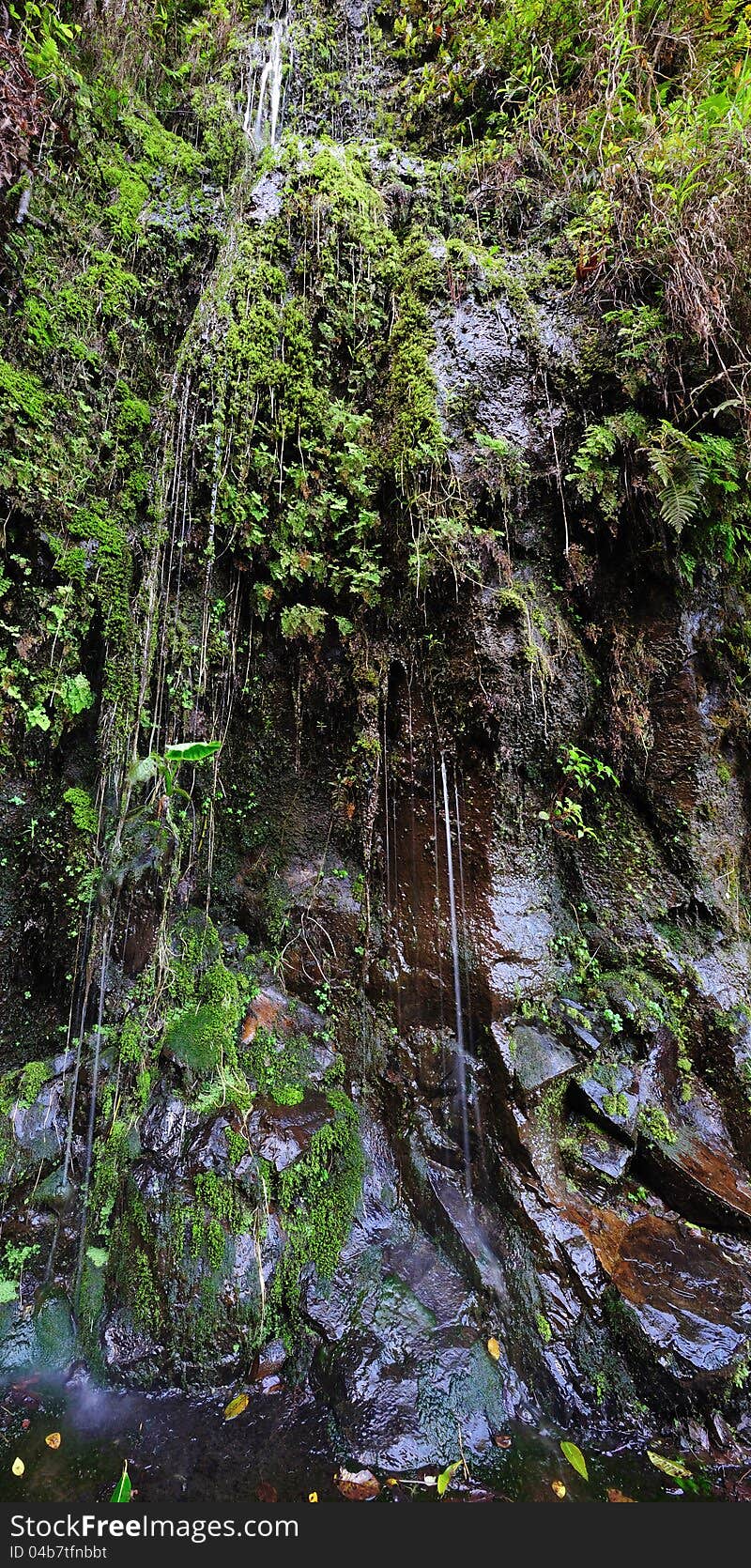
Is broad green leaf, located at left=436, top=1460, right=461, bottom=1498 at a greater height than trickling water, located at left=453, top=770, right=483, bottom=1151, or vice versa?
trickling water, located at left=453, top=770, right=483, bottom=1151

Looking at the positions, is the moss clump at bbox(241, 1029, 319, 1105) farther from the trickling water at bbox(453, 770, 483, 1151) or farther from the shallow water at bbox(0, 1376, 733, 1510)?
the shallow water at bbox(0, 1376, 733, 1510)

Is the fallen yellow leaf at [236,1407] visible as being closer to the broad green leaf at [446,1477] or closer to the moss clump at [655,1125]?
the broad green leaf at [446,1477]

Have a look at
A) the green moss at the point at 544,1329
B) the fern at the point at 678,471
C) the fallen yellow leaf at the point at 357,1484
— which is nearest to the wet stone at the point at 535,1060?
the green moss at the point at 544,1329

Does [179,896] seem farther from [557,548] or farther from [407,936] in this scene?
[557,548]

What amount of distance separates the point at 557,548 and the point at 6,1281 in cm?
600

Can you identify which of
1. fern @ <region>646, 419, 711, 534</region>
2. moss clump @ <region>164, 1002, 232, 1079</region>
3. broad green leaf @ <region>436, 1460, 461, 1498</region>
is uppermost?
fern @ <region>646, 419, 711, 534</region>

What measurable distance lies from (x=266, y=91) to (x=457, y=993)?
26.5 ft

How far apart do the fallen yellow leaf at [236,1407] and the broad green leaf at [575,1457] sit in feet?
5.26

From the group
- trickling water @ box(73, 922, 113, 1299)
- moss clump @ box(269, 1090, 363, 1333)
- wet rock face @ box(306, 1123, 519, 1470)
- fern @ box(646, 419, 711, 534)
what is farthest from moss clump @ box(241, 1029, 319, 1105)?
fern @ box(646, 419, 711, 534)

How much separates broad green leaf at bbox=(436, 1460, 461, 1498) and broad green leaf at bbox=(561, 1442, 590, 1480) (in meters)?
0.52

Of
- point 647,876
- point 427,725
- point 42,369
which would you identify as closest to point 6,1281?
point 427,725

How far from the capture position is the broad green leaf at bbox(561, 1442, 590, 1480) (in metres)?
3.05

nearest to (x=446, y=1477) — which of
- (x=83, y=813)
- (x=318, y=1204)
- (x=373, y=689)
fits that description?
(x=318, y=1204)

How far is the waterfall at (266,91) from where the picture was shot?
5.83 metres
